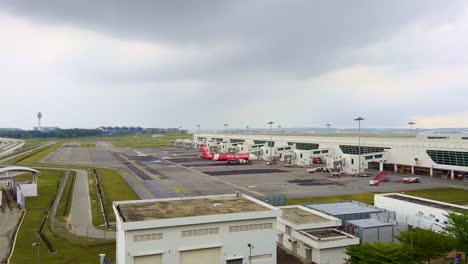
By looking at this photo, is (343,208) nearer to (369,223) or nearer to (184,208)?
(369,223)

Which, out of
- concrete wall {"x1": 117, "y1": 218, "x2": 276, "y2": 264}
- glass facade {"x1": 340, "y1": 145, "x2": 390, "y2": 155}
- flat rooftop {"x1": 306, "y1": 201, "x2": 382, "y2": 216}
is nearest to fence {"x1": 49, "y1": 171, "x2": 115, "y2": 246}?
concrete wall {"x1": 117, "y1": 218, "x2": 276, "y2": 264}

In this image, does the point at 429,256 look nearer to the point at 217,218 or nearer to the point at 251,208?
the point at 251,208

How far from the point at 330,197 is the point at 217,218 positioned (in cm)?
3933

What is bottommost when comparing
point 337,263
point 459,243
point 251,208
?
point 337,263

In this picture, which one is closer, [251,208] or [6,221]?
[251,208]

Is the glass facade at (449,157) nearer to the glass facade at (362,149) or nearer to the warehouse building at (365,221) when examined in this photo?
the glass facade at (362,149)

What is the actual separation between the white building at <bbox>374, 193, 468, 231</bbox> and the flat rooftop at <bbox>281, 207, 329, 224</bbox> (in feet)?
43.9

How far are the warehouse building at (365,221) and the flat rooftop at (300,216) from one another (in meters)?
2.00

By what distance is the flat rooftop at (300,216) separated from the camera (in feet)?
135

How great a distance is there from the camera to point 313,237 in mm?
36969

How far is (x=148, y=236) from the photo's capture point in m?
30.5

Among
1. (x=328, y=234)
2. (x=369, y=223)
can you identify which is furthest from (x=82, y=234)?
(x=369, y=223)

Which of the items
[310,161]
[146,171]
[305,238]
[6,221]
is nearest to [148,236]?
[305,238]

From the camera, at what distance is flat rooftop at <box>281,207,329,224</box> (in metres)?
41.1
